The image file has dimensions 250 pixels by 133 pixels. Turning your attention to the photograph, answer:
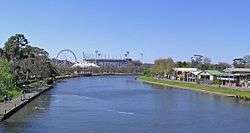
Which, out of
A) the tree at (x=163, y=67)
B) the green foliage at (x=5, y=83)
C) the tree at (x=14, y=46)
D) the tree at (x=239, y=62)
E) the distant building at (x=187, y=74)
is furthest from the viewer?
the tree at (x=239, y=62)

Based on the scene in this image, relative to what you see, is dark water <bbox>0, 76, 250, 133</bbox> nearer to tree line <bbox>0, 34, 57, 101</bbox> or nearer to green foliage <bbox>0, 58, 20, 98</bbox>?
green foliage <bbox>0, 58, 20, 98</bbox>

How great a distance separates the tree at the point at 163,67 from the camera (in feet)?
368

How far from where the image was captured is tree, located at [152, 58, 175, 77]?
112m

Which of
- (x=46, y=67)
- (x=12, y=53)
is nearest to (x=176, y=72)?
(x=46, y=67)

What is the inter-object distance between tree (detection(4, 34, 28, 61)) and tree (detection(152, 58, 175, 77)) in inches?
1869

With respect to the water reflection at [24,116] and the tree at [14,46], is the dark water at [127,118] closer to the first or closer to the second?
the water reflection at [24,116]

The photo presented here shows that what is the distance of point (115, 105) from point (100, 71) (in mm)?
136555

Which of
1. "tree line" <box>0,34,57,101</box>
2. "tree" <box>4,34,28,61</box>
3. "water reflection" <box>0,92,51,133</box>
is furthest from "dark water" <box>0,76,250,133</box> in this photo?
"tree" <box>4,34,28,61</box>

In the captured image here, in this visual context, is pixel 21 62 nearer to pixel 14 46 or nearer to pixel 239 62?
A: pixel 14 46

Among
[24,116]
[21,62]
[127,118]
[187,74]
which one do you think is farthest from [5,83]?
[187,74]

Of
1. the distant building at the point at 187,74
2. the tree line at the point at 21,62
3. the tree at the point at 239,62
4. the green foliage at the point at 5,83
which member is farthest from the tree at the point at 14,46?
the tree at the point at 239,62

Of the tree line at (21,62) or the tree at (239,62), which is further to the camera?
the tree at (239,62)

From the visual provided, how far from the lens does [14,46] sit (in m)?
68.3

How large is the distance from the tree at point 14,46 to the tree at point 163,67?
4747 centimetres
